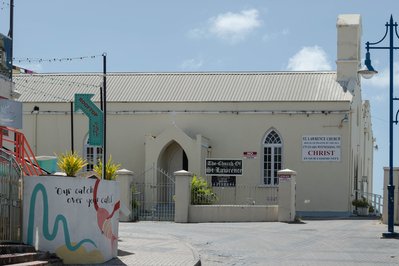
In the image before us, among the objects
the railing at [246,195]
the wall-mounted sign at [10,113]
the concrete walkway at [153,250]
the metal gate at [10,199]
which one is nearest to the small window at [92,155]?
the railing at [246,195]

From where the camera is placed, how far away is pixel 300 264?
1800 centimetres

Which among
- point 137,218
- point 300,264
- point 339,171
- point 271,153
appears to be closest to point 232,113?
point 271,153

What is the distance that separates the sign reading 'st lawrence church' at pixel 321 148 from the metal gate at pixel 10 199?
24.5 metres

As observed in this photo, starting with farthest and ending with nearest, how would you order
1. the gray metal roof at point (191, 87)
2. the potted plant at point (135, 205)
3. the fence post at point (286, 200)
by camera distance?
the gray metal roof at point (191, 87), the potted plant at point (135, 205), the fence post at point (286, 200)

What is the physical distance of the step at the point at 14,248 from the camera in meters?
14.5

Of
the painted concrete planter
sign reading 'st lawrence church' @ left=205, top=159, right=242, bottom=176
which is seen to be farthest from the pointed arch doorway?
the painted concrete planter

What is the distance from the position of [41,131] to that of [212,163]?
9.70 meters

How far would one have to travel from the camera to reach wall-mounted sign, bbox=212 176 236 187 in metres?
38.5

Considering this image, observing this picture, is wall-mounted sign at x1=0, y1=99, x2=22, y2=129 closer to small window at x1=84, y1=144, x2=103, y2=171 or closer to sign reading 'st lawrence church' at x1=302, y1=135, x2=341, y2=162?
sign reading 'st lawrence church' at x1=302, y1=135, x2=341, y2=162

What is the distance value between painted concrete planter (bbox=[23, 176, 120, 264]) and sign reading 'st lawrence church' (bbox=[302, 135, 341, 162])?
22.8 m

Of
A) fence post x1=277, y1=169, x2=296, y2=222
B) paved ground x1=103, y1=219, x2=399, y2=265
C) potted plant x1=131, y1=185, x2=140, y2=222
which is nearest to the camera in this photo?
paved ground x1=103, y1=219, x2=399, y2=265

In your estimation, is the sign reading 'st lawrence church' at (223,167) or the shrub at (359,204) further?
the shrub at (359,204)

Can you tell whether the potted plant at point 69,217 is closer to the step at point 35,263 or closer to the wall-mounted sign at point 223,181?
the step at point 35,263

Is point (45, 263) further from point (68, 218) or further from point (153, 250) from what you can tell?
point (153, 250)
